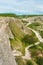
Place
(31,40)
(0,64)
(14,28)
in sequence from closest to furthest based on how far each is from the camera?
(0,64), (31,40), (14,28)

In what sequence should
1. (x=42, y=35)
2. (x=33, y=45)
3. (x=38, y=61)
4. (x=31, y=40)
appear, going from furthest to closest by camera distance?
1. (x=42, y=35)
2. (x=31, y=40)
3. (x=33, y=45)
4. (x=38, y=61)

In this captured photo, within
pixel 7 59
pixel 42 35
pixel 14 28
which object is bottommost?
pixel 42 35

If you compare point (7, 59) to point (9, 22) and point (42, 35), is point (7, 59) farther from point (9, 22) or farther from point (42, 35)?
point (42, 35)

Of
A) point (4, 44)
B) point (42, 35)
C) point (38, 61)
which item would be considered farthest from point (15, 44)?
point (4, 44)

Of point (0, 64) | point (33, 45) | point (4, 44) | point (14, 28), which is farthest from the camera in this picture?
point (14, 28)

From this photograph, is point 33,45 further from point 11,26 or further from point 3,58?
point 3,58

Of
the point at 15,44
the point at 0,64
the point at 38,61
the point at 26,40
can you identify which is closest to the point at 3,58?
the point at 0,64

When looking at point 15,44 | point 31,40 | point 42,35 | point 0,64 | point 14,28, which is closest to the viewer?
point 0,64

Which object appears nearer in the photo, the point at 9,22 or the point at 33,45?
the point at 33,45

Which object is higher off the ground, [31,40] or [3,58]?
[3,58]
